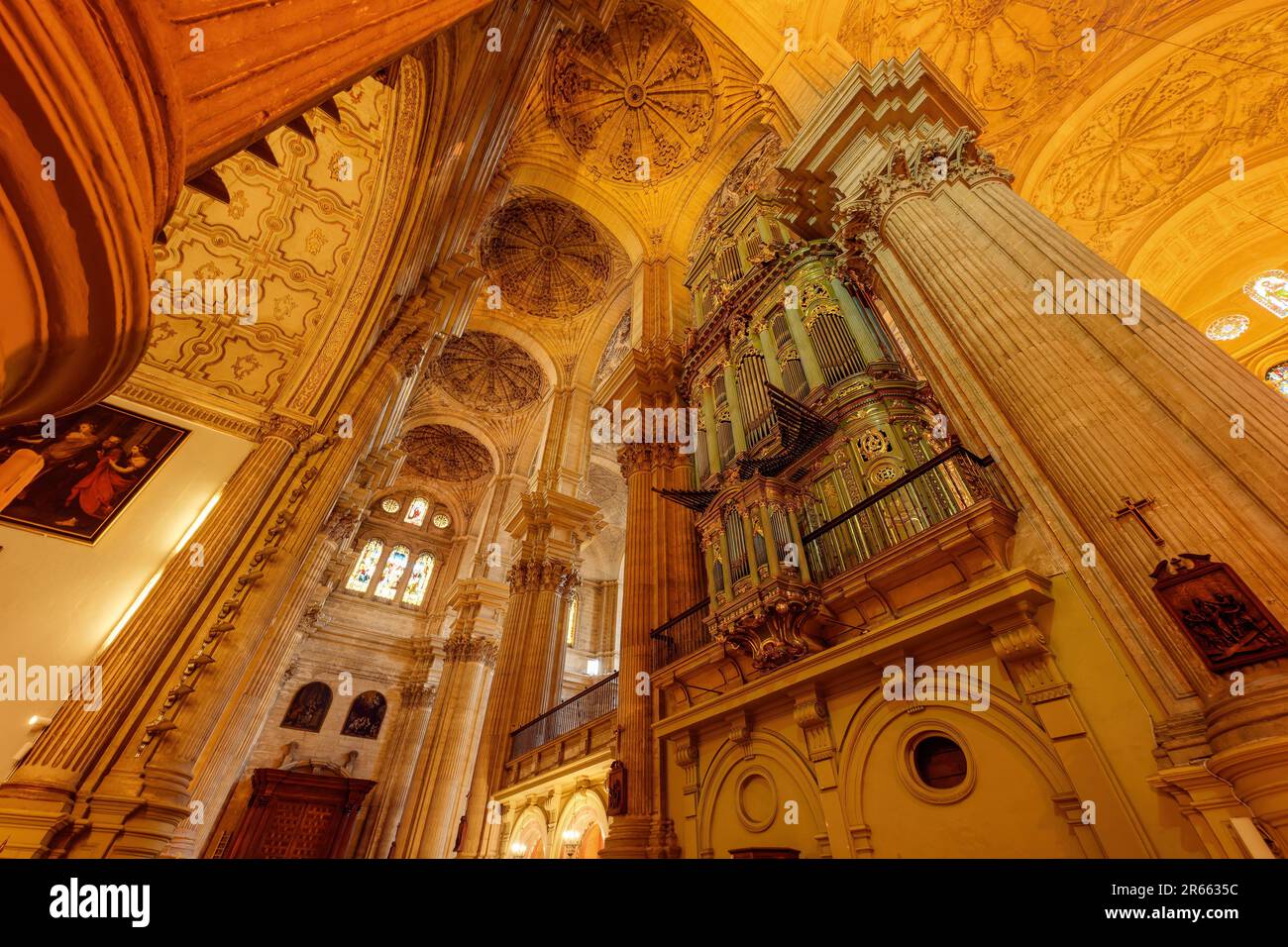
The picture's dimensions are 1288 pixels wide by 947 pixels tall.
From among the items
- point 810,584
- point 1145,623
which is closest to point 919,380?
point 810,584

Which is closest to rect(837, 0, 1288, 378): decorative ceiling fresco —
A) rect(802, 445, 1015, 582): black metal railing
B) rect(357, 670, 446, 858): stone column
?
rect(802, 445, 1015, 582): black metal railing

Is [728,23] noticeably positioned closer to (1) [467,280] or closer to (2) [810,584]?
(1) [467,280]

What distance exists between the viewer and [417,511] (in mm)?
21219

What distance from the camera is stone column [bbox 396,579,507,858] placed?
38.4 feet

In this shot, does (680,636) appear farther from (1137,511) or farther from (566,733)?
(1137,511)

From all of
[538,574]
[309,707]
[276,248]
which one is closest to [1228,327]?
[538,574]

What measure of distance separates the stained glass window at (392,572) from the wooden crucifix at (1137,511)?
67.3ft

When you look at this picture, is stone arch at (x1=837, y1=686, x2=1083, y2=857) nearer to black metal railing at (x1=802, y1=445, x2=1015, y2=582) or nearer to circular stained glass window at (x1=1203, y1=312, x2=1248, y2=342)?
black metal railing at (x1=802, y1=445, x2=1015, y2=582)

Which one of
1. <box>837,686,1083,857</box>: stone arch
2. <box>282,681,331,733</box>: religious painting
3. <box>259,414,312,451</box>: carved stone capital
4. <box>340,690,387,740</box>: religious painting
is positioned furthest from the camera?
<box>340,690,387,740</box>: religious painting

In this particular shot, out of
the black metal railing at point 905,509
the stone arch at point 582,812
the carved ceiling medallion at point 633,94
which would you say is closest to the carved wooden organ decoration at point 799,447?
the black metal railing at point 905,509

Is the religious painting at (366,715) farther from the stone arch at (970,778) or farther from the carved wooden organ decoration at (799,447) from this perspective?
the stone arch at (970,778)

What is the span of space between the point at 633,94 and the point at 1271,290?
1578cm

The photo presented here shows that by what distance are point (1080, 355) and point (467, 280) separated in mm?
8659

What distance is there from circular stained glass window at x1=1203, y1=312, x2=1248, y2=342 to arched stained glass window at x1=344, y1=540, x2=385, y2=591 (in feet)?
82.5
